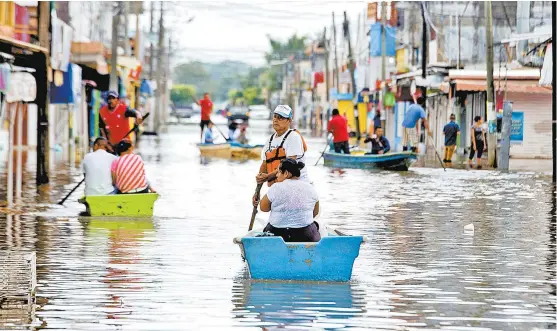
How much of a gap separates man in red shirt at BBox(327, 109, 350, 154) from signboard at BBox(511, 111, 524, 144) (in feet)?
30.4

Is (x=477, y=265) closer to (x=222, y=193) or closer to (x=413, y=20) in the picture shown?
→ (x=222, y=193)

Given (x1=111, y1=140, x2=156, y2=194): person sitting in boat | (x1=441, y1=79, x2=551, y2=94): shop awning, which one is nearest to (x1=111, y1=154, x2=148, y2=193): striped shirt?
(x1=111, y1=140, x2=156, y2=194): person sitting in boat

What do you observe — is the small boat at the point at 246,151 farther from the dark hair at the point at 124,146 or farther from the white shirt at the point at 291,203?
the white shirt at the point at 291,203

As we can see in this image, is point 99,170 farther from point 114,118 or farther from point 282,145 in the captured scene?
point 282,145

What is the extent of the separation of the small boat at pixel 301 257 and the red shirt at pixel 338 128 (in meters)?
25.9

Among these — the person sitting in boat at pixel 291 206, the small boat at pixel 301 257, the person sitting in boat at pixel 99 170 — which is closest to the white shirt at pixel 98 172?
the person sitting in boat at pixel 99 170

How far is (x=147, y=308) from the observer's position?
33.9 ft

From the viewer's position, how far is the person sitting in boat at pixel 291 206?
1225 centimetres

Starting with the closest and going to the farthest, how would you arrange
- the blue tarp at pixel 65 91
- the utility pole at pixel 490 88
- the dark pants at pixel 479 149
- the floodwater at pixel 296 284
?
1. the floodwater at pixel 296 284
2. the blue tarp at pixel 65 91
3. the utility pole at pixel 490 88
4. the dark pants at pixel 479 149

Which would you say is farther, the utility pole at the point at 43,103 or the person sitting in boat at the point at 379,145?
the person sitting in boat at the point at 379,145

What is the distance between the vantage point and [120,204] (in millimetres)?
18516

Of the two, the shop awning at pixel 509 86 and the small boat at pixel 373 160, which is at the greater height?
the shop awning at pixel 509 86

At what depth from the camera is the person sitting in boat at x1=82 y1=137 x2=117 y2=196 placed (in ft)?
61.2

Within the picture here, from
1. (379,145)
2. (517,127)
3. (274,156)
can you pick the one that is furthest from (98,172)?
(517,127)
